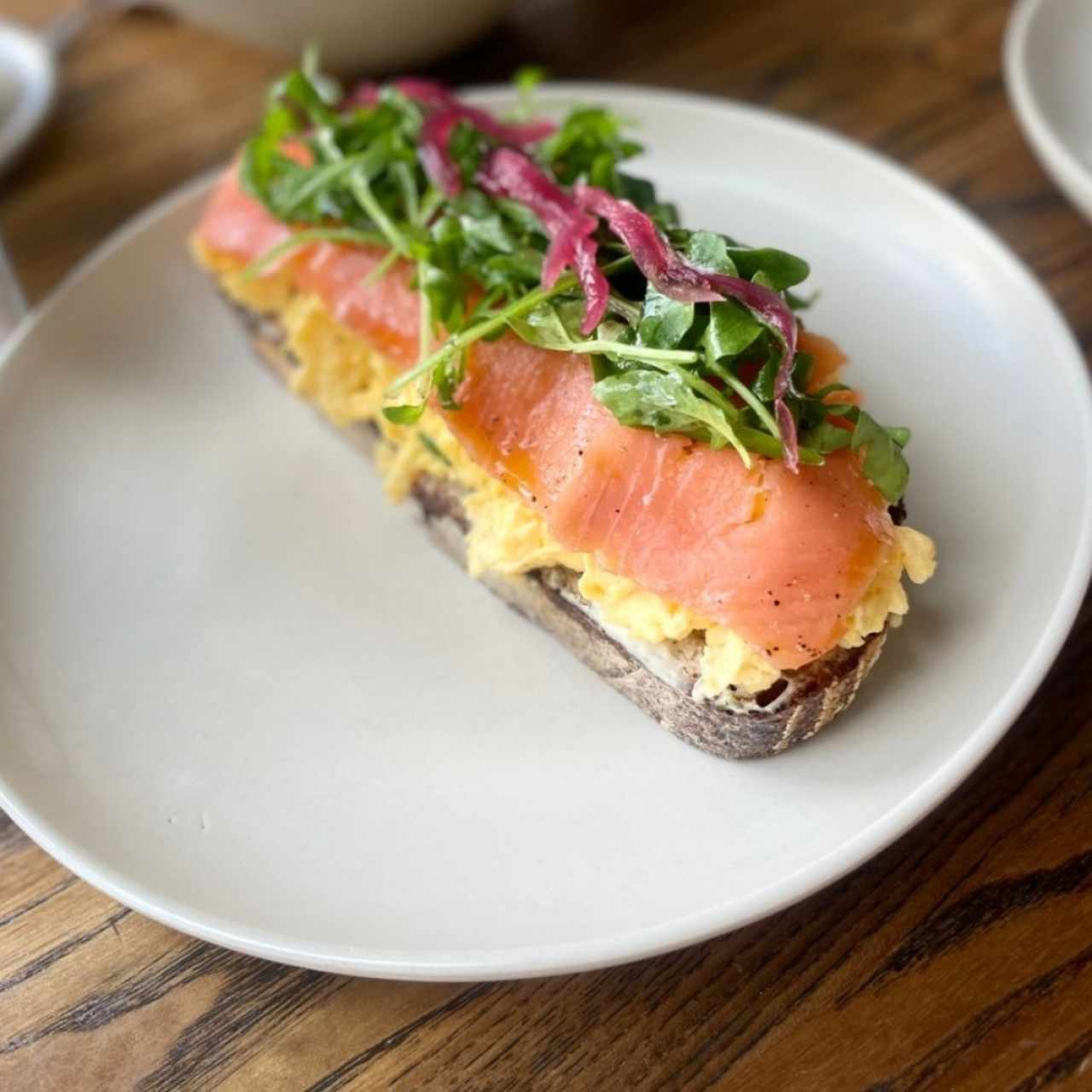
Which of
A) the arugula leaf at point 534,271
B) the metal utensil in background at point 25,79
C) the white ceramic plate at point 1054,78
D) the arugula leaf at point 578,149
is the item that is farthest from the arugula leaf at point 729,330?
the metal utensil in background at point 25,79

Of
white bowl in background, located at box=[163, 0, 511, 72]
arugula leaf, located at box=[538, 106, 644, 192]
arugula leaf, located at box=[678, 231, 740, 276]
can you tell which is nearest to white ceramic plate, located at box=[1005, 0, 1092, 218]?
arugula leaf, located at box=[538, 106, 644, 192]

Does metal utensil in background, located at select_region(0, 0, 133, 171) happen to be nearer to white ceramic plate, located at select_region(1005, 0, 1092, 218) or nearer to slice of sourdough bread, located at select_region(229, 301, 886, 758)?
slice of sourdough bread, located at select_region(229, 301, 886, 758)

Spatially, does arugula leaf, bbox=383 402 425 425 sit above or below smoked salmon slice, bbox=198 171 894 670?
above

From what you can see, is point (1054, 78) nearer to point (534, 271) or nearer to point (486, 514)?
point (534, 271)

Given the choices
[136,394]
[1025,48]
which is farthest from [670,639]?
[1025,48]

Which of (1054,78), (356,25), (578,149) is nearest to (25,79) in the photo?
(356,25)

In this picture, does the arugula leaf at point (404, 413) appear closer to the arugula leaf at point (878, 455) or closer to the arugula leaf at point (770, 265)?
the arugula leaf at point (770, 265)
